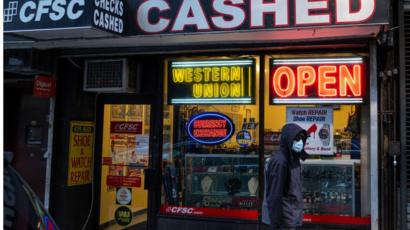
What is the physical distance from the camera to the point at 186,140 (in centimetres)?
741

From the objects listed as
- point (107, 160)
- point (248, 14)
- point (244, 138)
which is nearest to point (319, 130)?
point (244, 138)

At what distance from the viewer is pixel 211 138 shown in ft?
23.8

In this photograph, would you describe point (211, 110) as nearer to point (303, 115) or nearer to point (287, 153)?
point (303, 115)

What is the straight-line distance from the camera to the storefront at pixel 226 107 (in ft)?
20.9

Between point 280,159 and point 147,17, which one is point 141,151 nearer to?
point 147,17

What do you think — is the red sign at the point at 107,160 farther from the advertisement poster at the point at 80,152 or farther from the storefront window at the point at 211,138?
the storefront window at the point at 211,138

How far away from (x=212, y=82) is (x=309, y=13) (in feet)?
6.00

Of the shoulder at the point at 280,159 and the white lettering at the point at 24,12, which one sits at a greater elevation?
the white lettering at the point at 24,12

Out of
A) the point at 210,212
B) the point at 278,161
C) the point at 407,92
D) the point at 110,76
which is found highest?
the point at 110,76

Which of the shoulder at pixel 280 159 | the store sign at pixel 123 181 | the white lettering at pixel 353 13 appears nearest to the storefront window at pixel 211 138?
the store sign at pixel 123 181

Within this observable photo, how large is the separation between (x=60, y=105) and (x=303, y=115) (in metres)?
3.52

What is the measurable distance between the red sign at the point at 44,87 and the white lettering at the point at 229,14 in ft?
9.28

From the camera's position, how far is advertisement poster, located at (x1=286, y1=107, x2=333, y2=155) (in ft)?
22.4

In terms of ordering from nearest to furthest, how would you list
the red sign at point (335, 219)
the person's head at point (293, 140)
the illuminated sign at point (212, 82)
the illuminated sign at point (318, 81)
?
the person's head at point (293, 140), the red sign at point (335, 219), the illuminated sign at point (318, 81), the illuminated sign at point (212, 82)
